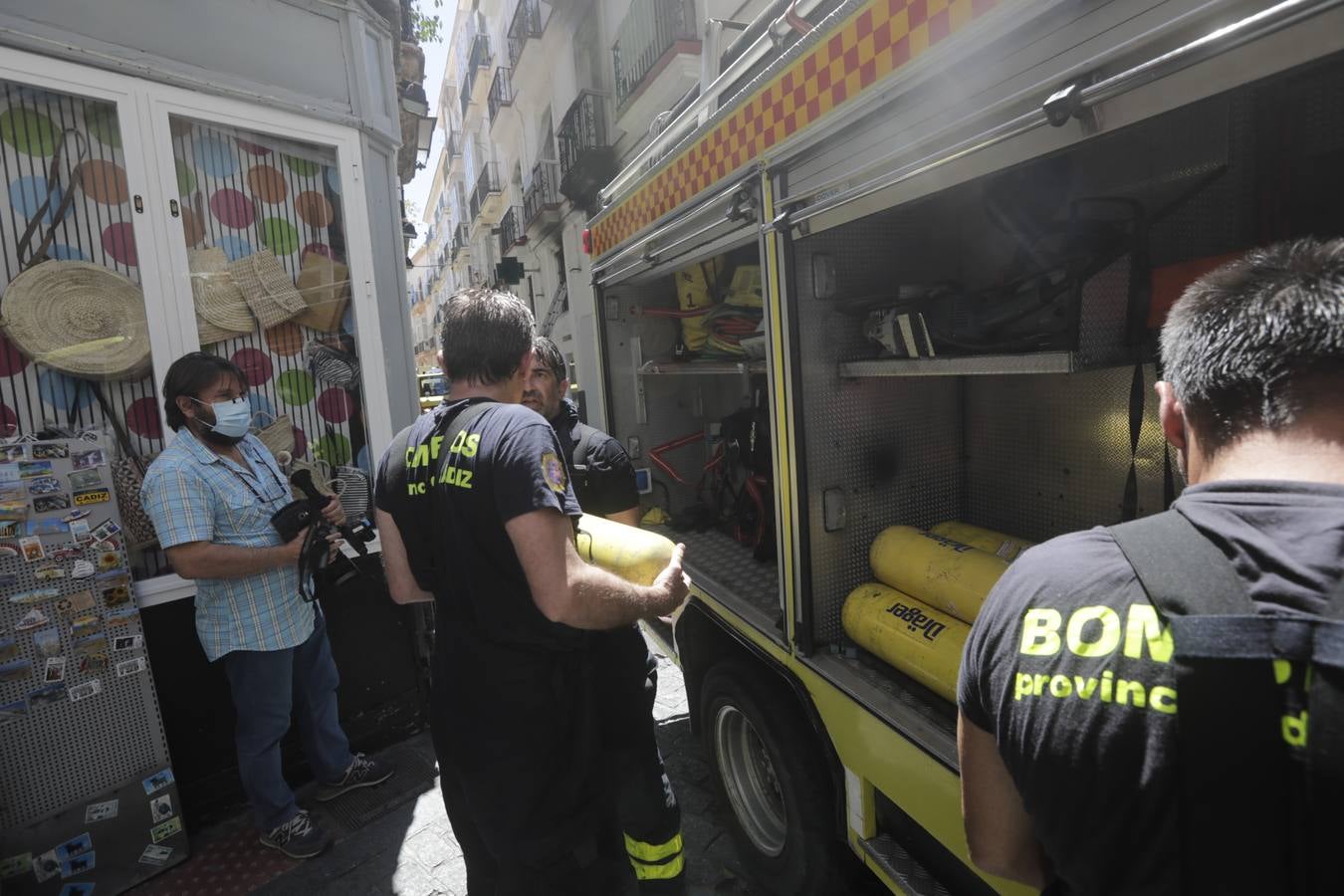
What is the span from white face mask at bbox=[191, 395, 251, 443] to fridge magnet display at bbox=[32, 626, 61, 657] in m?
0.98

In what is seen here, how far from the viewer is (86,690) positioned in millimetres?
2512

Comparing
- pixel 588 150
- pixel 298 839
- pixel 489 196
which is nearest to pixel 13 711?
pixel 298 839

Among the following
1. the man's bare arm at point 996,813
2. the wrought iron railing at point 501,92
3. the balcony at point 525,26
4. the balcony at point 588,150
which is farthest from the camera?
the wrought iron railing at point 501,92

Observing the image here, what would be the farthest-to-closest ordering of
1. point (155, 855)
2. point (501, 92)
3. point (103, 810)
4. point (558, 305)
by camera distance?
point (501, 92), point (558, 305), point (155, 855), point (103, 810)

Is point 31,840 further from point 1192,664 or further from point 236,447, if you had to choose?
point 1192,664

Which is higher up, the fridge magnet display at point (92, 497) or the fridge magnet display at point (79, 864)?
the fridge magnet display at point (92, 497)

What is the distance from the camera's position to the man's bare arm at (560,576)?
1541mm

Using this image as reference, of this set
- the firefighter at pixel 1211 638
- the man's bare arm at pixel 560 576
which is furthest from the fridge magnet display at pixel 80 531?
the firefighter at pixel 1211 638

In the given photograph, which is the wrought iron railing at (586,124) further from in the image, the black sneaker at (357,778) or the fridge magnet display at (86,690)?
the fridge magnet display at (86,690)

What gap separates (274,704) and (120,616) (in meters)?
0.72

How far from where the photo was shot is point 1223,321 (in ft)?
2.70

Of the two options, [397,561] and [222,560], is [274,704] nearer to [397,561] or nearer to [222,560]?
[222,560]

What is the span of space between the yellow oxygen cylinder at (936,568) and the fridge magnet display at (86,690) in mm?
3135

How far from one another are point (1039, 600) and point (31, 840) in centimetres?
360
